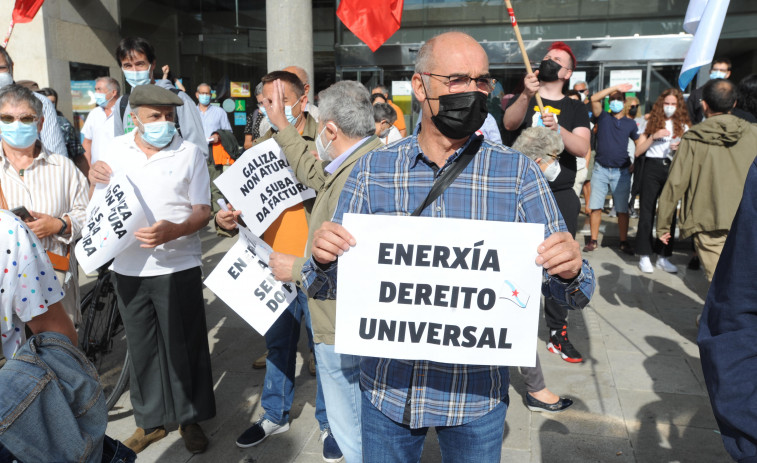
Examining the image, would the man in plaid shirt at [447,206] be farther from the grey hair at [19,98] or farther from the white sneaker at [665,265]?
the white sneaker at [665,265]

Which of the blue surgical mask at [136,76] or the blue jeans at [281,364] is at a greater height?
the blue surgical mask at [136,76]

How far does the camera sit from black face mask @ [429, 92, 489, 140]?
2.00 metres

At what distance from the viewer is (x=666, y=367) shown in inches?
194

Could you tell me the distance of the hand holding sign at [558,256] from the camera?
5.78 feet

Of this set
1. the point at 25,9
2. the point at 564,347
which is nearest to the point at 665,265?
the point at 564,347

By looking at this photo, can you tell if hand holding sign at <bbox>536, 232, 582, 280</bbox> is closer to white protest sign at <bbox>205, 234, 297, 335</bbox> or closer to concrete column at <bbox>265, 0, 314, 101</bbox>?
white protest sign at <bbox>205, 234, 297, 335</bbox>

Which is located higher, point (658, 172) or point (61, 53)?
point (61, 53)

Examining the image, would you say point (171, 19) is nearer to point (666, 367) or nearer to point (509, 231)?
point (666, 367)

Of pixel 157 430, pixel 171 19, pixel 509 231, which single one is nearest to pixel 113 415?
pixel 157 430

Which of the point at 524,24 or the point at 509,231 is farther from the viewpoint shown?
the point at 524,24

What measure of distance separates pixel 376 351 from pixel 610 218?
34.4 feet

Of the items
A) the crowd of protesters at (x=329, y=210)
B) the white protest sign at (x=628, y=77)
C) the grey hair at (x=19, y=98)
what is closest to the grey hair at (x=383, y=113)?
the crowd of protesters at (x=329, y=210)

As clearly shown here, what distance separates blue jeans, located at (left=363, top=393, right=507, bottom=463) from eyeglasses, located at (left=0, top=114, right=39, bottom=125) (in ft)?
8.78

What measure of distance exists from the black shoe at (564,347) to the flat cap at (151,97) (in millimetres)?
3376
